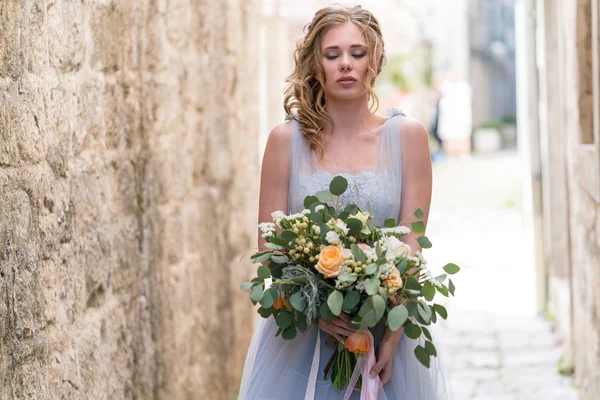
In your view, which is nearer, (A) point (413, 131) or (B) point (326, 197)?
(B) point (326, 197)

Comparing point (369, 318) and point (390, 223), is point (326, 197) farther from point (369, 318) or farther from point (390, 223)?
point (369, 318)

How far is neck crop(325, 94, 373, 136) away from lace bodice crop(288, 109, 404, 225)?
0.29ft

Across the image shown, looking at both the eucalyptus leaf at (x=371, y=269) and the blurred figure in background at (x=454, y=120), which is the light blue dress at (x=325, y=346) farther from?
the blurred figure in background at (x=454, y=120)

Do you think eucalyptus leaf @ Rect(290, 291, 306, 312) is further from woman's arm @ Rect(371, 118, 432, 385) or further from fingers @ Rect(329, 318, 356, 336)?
woman's arm @ Rect(371, 118, 432, 385)

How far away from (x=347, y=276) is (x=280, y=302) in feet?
0.87

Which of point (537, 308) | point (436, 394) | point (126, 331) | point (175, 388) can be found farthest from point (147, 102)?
point (537, 308)

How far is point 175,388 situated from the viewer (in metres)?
4.72

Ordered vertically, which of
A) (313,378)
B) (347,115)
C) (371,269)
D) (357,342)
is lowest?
(313,378)

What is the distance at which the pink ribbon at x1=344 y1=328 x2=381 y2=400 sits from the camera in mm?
2879

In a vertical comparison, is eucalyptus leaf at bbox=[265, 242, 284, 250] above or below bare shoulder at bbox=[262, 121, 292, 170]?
below

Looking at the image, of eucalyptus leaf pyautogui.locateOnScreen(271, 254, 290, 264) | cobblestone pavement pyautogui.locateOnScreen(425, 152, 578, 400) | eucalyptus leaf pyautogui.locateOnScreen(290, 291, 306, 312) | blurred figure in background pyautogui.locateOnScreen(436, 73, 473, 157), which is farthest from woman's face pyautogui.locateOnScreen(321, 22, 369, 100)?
blurred figure in background pyautogui.locateOnScreen(436, 73, 473, 157)

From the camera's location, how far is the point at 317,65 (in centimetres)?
313

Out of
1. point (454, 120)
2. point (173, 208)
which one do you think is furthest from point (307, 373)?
point (454, 120)

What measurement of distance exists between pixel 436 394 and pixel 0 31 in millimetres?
1694
